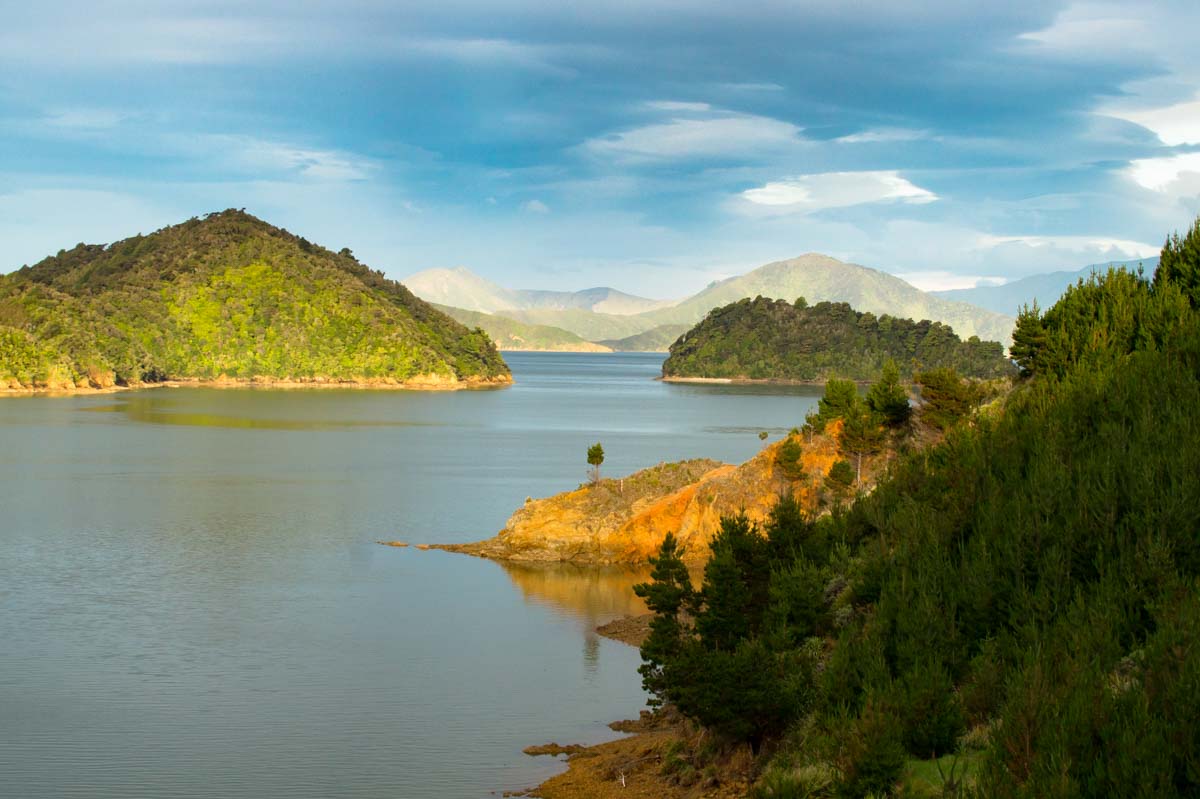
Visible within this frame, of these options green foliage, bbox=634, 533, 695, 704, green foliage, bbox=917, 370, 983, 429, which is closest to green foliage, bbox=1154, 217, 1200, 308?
green foliage, bbox=917, 370, 983, 429

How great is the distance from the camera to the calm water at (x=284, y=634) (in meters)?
22.7

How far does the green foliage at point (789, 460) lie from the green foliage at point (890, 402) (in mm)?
4091

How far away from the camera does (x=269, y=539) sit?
5050cm

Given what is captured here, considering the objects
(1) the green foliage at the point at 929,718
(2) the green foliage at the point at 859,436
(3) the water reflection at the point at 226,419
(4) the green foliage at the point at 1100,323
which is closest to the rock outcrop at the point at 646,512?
(2) the green foliage at the point at 859,436

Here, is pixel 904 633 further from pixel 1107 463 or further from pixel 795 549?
pixel 795 549

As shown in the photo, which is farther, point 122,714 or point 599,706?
point 599,706

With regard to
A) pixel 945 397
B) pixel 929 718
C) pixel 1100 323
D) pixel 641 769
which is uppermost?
pixel 1100 323

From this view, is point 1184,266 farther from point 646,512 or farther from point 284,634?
Result: point 284,634

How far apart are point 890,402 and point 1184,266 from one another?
13.4 metres

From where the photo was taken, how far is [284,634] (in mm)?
33438

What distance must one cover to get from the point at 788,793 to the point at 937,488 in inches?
528

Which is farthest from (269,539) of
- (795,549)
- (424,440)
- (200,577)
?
(424,440)

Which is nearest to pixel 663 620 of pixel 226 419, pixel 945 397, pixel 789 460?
pixel 789 460

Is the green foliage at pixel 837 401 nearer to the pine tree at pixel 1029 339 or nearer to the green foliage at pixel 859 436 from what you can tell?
the green foliage at pixel 859 436
